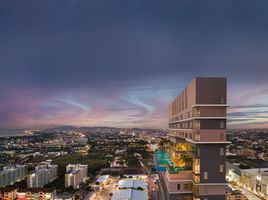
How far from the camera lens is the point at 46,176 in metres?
28.3

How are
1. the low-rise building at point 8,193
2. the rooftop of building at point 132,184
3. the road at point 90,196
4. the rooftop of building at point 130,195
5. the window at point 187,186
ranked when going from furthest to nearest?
1. the road at point 90,196
2. the rooftop of building at point 132,184
3. the low-rise building at point 8,193
4. the rooftop of building at point 130,195
5. the window at point 187,186

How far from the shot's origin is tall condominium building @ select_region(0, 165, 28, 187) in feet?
90.1

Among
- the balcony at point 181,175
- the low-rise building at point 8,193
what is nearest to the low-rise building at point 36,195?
the low-rise building at point 8,193

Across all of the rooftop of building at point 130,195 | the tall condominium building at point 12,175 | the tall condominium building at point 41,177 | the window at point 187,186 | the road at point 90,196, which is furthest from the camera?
the tall condominium building at point 12,175

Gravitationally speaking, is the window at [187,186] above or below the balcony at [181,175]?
below

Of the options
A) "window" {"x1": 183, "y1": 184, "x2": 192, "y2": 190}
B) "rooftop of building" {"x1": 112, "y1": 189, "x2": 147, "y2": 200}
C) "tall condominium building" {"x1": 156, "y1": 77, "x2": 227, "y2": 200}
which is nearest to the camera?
"tall condominium building" {"x1": 156, "y1": 77, "x2": 227, "y2": 200}

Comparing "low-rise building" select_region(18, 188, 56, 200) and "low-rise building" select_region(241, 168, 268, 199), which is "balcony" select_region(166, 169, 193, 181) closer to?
"low-rise building" select_region(18, 188, 56, 200)

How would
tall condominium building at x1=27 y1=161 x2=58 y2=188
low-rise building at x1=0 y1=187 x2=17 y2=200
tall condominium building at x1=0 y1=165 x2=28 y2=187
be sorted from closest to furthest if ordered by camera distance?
Answer: low-rise building at x1=0 y1=187 x2=17 y2=200 < tall condominium building at x1=27 y1=161 x2=58 y2=188 < tall condominium building at x1=0 y1=165 x2=28 y2=187

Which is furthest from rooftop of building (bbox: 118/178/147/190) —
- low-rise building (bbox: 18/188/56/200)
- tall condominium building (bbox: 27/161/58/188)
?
tall condominium building (bbox: 27/161/58/188)

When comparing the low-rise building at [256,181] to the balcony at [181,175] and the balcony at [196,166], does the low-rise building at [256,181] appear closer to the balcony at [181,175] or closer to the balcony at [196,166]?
the balcony at [181,175]

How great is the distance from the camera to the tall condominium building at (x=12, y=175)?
27.5 meters

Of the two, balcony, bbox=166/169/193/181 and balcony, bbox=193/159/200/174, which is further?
balcony, bbox=166/169/193/181

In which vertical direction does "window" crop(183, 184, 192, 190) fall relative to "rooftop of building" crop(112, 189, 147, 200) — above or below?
above

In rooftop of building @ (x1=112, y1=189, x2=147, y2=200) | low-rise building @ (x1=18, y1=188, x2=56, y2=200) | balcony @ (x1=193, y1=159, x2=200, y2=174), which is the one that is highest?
balcony @ (x1=193, y1=159, x2=200, y2=174)
